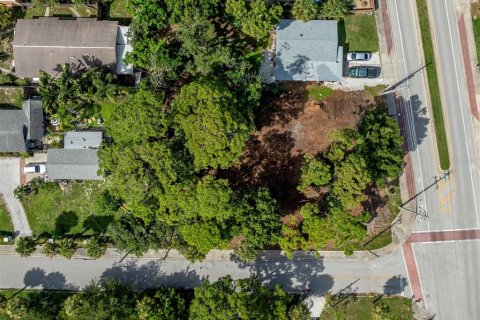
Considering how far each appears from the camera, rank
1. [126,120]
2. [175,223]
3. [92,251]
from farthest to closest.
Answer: [92,251], [175,223], [126,120]

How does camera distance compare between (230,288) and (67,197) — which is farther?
(67,197)

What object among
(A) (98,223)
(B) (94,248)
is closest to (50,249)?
(B) (94,248)

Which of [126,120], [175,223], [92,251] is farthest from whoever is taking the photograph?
[92,251]

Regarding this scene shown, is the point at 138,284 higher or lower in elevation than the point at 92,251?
lower

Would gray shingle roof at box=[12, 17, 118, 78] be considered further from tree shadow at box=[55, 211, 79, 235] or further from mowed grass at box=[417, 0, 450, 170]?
mowed grass at box=[417, 0, 450, 170]

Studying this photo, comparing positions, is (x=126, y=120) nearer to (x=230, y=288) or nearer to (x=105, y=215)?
(x=105, y=215)

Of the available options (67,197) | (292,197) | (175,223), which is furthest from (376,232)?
(67,197)

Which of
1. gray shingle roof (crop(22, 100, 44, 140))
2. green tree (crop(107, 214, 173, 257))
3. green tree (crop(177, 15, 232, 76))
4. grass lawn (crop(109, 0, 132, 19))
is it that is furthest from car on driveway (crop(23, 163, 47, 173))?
green tree (crop(177, 15, 232, 76))

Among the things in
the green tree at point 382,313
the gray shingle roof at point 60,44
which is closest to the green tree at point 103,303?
the gray shingle roof at point 60,44

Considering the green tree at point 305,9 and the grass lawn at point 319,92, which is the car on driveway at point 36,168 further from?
the green tree at point 305,9
